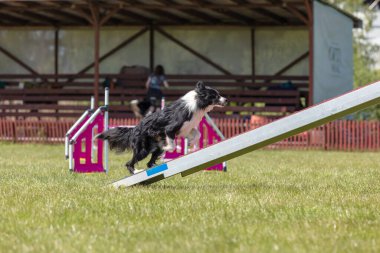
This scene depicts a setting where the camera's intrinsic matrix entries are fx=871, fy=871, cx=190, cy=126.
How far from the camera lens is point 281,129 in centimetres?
854

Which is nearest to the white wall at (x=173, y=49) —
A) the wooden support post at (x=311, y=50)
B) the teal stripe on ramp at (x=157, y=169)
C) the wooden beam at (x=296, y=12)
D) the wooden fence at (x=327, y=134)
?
the wooden beam at (x=296, y=12)

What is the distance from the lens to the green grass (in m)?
5.86

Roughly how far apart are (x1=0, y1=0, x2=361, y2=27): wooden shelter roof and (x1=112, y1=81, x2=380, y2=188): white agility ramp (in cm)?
1449

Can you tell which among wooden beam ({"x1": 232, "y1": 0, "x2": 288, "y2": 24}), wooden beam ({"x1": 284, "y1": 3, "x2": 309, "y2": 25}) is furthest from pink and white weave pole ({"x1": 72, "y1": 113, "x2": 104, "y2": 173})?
wooden beam ({"x1": 232, "y1": 0, "x2": 288, "y2": 24})

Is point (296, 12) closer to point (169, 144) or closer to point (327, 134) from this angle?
point (327, 134)

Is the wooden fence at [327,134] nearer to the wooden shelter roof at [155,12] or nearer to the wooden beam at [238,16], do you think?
the wooden shelter roof at [155,12]

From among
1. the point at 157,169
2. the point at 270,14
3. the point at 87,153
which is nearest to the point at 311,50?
the point at 270,14

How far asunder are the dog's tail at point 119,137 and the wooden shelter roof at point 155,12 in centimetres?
1216

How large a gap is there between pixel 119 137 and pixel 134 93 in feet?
47.7

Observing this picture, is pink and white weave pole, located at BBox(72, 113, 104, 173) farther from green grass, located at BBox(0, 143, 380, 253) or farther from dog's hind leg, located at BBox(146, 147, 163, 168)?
dog's hind leg, located at BBox(146, 147, 163, 168)

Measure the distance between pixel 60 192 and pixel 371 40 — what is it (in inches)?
1637

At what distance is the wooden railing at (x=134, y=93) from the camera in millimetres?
25312

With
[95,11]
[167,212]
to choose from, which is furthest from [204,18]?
[167,212]

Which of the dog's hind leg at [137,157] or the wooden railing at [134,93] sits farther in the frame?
the wooden railing at [134,93]
